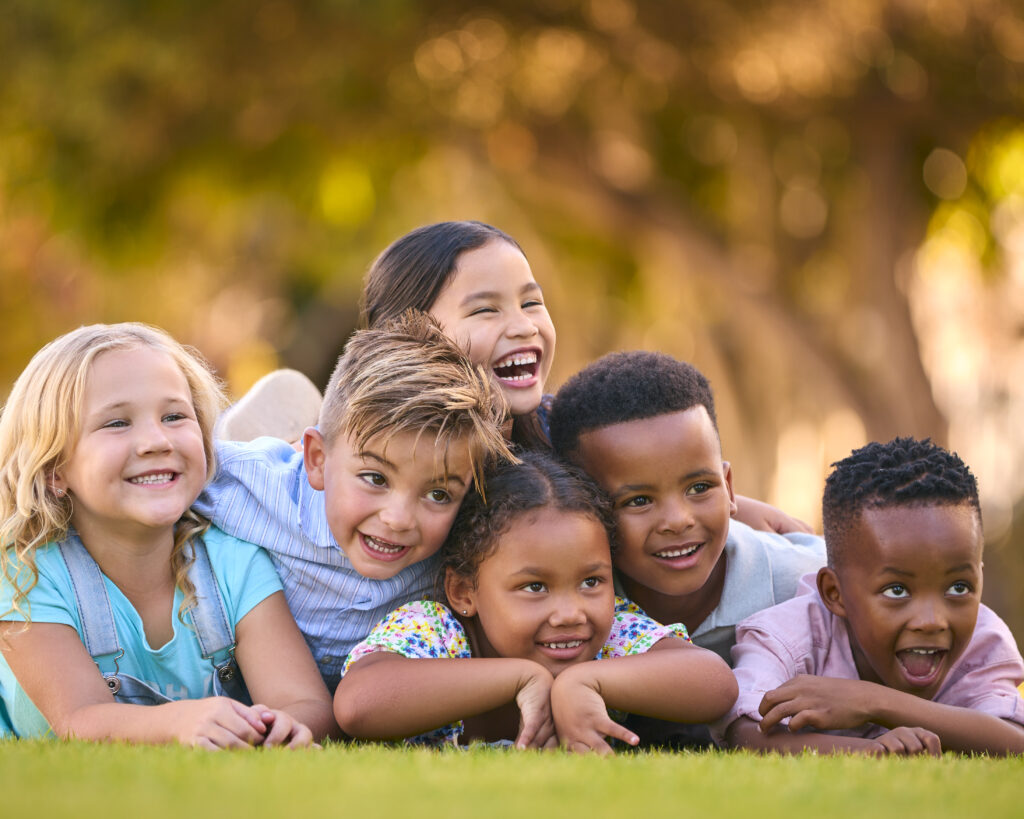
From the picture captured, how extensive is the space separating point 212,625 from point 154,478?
0.53m

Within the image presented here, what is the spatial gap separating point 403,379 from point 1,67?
8.31 meters

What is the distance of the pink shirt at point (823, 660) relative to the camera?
3932 mm

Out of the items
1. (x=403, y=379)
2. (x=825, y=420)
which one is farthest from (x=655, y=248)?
(x=403, y=379)

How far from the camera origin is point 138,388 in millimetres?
4090

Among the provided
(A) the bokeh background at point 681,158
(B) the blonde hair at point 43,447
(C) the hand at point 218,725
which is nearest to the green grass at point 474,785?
(C) the hand at point 218,725

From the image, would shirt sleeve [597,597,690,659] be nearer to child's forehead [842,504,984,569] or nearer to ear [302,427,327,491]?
child's forehead [842,504,984,569]

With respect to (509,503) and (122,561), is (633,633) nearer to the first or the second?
(509,503)

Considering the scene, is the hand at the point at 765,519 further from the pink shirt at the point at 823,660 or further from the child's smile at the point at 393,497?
the child's smile at the point at 393,497

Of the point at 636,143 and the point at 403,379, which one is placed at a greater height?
the point at 636,143

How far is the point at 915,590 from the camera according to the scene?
154 inches

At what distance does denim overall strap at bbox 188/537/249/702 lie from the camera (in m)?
4.12

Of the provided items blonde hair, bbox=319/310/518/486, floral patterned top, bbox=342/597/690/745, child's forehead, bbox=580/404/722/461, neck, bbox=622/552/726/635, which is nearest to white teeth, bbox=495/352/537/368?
blonde hair, bbox=319/310/518/486

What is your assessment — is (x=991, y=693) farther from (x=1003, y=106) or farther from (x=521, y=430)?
(x=1003, y=106)

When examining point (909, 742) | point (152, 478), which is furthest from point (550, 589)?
point (152, 478)
